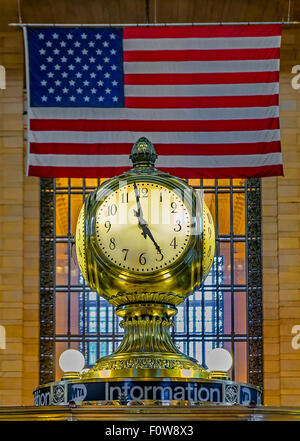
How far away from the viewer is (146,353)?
2.79 metres

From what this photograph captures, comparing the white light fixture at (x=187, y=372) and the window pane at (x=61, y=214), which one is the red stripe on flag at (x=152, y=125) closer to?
the white light fixture at (x=187, y=372)

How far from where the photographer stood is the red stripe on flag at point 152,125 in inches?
423

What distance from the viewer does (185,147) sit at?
37.1ft

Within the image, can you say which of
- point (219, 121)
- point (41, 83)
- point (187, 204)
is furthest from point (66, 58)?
point (187, 204)

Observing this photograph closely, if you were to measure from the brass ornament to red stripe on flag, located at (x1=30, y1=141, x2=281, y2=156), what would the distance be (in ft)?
24.9

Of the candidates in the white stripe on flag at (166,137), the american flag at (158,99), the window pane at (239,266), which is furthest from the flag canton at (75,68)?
the window pane at (239,266)

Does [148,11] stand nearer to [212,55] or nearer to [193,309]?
[193,309]

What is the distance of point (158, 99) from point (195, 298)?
7.95 m

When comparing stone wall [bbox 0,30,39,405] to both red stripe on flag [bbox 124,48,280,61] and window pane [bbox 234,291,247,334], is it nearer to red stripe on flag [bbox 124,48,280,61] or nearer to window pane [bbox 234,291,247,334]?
window pane [bbox 234,291,247,334]

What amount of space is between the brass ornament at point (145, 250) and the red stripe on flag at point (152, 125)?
729 centimetres

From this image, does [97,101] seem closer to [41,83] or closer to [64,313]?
[41,83]

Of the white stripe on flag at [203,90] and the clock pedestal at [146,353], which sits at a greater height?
the white stripe on flag at [203,90]

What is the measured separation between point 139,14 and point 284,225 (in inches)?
187

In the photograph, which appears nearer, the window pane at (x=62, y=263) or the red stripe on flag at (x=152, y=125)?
the red stripe on flag at (x=152, y=125)
